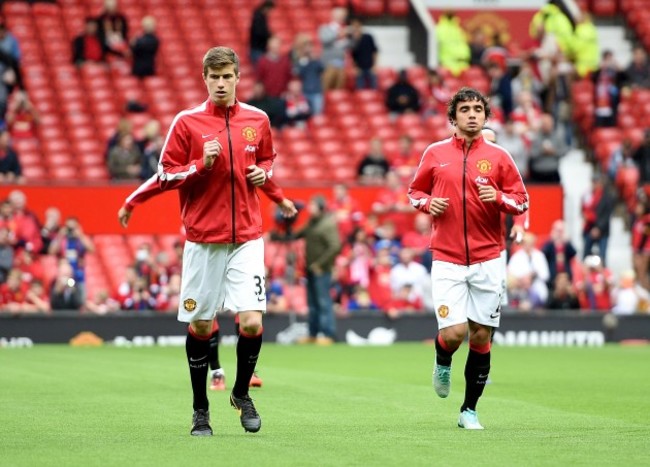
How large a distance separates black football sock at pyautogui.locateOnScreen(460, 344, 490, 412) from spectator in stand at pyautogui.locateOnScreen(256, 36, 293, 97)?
18.6m

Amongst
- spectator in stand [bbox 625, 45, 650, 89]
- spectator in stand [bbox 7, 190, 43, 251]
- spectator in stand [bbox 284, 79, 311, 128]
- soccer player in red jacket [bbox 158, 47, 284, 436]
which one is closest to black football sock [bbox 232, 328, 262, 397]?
soccer player in red jacket [bbox 158, 47, 284, 436]

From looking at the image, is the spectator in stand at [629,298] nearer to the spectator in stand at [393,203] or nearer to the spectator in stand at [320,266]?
the spectator in stand at [393,203]

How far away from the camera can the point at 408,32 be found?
112 ft

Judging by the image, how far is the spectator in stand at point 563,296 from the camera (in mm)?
24688

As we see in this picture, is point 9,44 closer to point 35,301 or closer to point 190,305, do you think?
point 35,301

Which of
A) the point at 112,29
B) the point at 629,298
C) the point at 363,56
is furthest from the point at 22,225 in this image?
the point at 629,298

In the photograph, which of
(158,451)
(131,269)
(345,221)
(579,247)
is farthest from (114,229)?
(158,451)

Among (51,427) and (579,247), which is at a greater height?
(51,427)

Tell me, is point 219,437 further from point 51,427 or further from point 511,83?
point 511,83

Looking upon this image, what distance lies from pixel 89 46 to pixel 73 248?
665cm

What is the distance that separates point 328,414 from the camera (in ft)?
38.5

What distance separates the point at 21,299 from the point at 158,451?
15.1 metres

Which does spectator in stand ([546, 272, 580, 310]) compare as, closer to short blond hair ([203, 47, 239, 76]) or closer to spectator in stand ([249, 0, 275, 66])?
spectator in stand ([249, 0, 275, 66])

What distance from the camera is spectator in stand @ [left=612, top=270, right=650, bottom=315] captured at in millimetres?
25047
